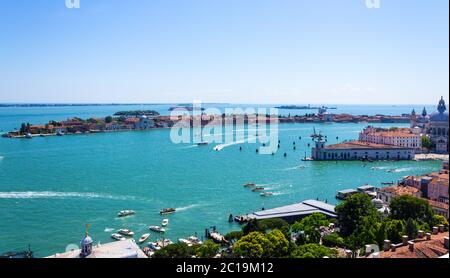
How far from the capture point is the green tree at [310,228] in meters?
3.68

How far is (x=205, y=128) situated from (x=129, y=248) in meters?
17.5

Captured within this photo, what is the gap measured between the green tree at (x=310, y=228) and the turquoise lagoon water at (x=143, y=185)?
946 mm

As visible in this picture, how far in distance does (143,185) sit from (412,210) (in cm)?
417

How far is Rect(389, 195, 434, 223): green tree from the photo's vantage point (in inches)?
155

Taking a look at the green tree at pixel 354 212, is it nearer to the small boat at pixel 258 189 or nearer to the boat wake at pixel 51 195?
the small boat at pixel 258 189

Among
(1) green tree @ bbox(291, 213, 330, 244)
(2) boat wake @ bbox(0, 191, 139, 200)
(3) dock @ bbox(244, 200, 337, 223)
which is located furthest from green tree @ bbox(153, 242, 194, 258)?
(2) boat wake @ bbox(0, 191, 139, 200)

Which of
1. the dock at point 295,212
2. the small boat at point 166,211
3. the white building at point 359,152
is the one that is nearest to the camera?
the dock at point 295,212

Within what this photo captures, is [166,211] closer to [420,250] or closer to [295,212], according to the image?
[295,212]

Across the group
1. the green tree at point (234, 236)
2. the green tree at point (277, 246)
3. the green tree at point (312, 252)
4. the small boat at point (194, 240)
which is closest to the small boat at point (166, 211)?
the small boat at point (194, 240)

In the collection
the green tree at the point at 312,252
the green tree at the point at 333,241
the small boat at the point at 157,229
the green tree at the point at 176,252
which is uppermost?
the green tree at the point at 312,252

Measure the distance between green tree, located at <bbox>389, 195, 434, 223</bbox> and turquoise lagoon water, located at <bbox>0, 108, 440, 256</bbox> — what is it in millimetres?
Answer: 1738

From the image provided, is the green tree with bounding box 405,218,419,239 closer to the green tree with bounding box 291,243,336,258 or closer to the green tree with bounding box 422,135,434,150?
the green tree with bounding box 291,243,336,258

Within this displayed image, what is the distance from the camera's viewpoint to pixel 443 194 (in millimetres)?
4836
